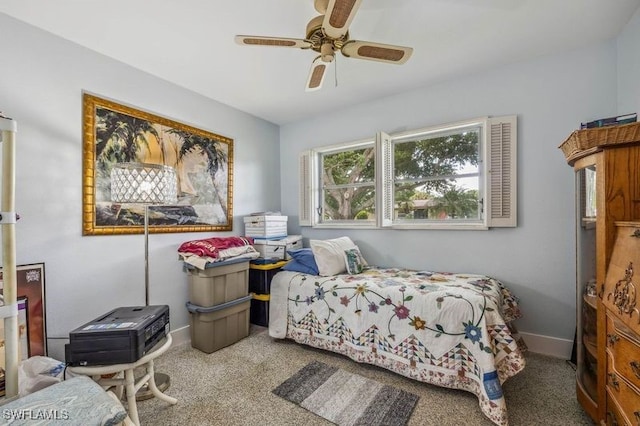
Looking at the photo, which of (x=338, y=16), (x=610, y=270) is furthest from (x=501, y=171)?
(x=338, y=16)

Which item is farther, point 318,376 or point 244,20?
point 318,376

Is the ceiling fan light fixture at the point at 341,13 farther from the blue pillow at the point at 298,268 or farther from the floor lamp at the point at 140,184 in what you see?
the blue pillow at the point at 298,268

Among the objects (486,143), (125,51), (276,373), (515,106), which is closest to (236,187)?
(125,51)

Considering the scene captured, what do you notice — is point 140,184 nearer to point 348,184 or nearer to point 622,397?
point 348,184

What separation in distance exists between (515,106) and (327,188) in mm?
2082

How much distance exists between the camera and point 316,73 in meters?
1.82

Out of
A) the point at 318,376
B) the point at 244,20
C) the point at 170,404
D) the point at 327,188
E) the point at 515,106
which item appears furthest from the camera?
the point at 327,188

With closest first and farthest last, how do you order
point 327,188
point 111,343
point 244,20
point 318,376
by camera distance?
1. point 111,343
2. point 244,20
3. point 318,376
4. point 327,188

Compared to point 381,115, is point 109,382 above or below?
below

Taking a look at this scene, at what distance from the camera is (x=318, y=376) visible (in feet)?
6.57

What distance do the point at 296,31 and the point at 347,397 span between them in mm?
2492

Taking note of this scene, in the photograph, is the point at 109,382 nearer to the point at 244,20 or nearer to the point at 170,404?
the point at 170,404

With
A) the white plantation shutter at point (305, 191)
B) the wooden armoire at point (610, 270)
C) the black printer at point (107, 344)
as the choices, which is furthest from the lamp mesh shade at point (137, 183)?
the wooden armoire at point (610, 270)

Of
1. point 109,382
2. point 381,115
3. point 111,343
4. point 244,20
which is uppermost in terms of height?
point 244,20
